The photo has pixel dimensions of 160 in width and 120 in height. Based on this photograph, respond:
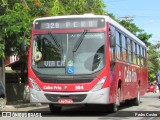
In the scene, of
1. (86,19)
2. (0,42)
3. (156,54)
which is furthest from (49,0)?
(156,54)

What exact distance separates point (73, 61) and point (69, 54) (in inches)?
10.9

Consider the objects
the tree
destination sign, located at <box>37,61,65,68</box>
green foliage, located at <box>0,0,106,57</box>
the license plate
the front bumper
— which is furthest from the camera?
the tree

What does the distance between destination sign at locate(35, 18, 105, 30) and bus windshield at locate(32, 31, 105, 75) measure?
26 cm

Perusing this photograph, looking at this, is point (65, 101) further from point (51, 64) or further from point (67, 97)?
point (51, 64)

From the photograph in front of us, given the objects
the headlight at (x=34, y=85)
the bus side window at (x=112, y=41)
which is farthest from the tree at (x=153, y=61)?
the headlight at (x=34, y=85)

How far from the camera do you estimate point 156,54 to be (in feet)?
215

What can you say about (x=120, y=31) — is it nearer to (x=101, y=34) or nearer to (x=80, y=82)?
(x=101, y=34)

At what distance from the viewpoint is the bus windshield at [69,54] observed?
42.0 feet

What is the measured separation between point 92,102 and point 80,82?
73cm

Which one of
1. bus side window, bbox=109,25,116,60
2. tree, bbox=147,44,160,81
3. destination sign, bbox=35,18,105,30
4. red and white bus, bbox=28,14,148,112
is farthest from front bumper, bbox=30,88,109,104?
tree, bbox=147,44,160,81

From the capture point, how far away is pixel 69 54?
12945 millimetres

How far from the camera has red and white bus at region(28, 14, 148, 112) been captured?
41.7 feet

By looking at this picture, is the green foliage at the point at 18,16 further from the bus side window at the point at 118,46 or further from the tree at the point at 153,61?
the tree at the point at 153,61

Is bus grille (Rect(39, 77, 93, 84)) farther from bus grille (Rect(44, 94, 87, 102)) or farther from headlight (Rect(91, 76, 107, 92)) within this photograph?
bus grille (Rect(44, 94, 87, 102))
